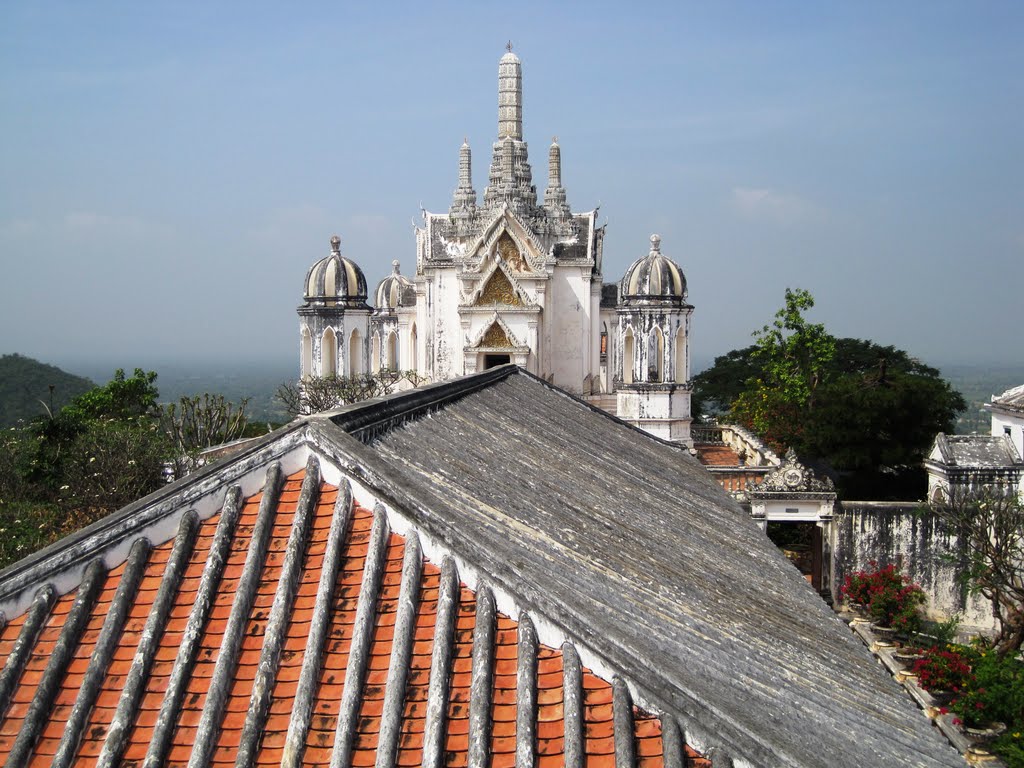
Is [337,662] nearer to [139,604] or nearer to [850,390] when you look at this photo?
[139,604]

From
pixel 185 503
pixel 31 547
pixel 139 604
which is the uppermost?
pixel 185 503

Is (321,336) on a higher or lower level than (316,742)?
higher

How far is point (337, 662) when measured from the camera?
15.6ft

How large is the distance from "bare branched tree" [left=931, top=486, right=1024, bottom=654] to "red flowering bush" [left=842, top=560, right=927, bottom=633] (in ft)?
3.53

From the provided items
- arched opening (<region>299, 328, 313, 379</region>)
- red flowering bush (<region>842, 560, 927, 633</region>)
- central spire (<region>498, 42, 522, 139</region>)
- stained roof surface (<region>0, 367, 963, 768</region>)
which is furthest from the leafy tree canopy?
stained roof surface (<region>0, 367, 963, 768</region>)

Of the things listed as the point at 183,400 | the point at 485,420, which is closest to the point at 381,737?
the point at 485,420

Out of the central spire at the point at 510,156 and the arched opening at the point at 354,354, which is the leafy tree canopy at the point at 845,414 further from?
the arched opening at the point at 354,354

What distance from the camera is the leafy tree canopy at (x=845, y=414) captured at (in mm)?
27719

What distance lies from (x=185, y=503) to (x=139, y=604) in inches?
21.6

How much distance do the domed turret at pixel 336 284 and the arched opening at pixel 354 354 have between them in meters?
0.90

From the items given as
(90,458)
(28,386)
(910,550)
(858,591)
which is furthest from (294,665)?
(28,386)

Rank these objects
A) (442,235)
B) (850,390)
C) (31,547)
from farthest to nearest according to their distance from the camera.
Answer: (442,235) → (850,390) → (31,547)

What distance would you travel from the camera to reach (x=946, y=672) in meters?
15.4

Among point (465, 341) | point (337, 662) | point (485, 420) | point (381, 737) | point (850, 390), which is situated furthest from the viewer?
point (465, 341)
